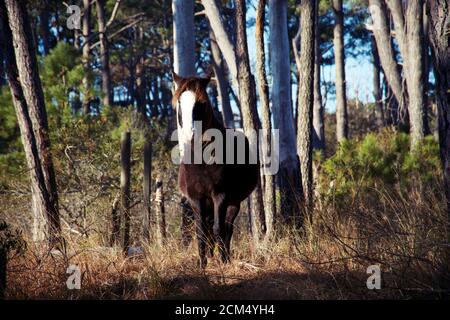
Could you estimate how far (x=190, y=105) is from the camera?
620cm

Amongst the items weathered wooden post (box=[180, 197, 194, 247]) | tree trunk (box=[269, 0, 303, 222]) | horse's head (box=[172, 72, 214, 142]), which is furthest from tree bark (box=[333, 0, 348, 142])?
horse's head (box=[172, 72, 214, 142])

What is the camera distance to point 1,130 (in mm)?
16328

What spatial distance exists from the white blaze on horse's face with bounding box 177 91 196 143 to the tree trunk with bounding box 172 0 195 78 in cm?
373

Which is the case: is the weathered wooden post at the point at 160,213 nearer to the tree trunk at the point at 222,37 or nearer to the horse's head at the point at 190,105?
the horse's head at the point at 190,105

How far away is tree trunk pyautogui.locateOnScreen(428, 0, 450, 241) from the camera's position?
5.10 metres

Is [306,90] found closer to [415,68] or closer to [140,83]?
[415,68]

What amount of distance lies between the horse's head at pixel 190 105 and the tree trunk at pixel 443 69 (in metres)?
2.38

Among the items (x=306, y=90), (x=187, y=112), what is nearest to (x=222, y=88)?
(x=306, y=90)

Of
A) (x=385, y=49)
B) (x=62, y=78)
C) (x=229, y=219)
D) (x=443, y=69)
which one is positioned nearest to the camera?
(x=443, y=69)

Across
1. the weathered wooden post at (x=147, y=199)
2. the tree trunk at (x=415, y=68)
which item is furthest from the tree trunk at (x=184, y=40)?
the tree trunk at (x=415, y=68)

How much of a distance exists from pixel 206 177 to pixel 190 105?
2.95 feet

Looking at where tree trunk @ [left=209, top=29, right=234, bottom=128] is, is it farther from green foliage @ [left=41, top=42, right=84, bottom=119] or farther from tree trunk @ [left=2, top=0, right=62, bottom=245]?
tree trunk @ [left=2, top=0, right=62, bottom=245]

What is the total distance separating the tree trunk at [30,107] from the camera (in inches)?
312
